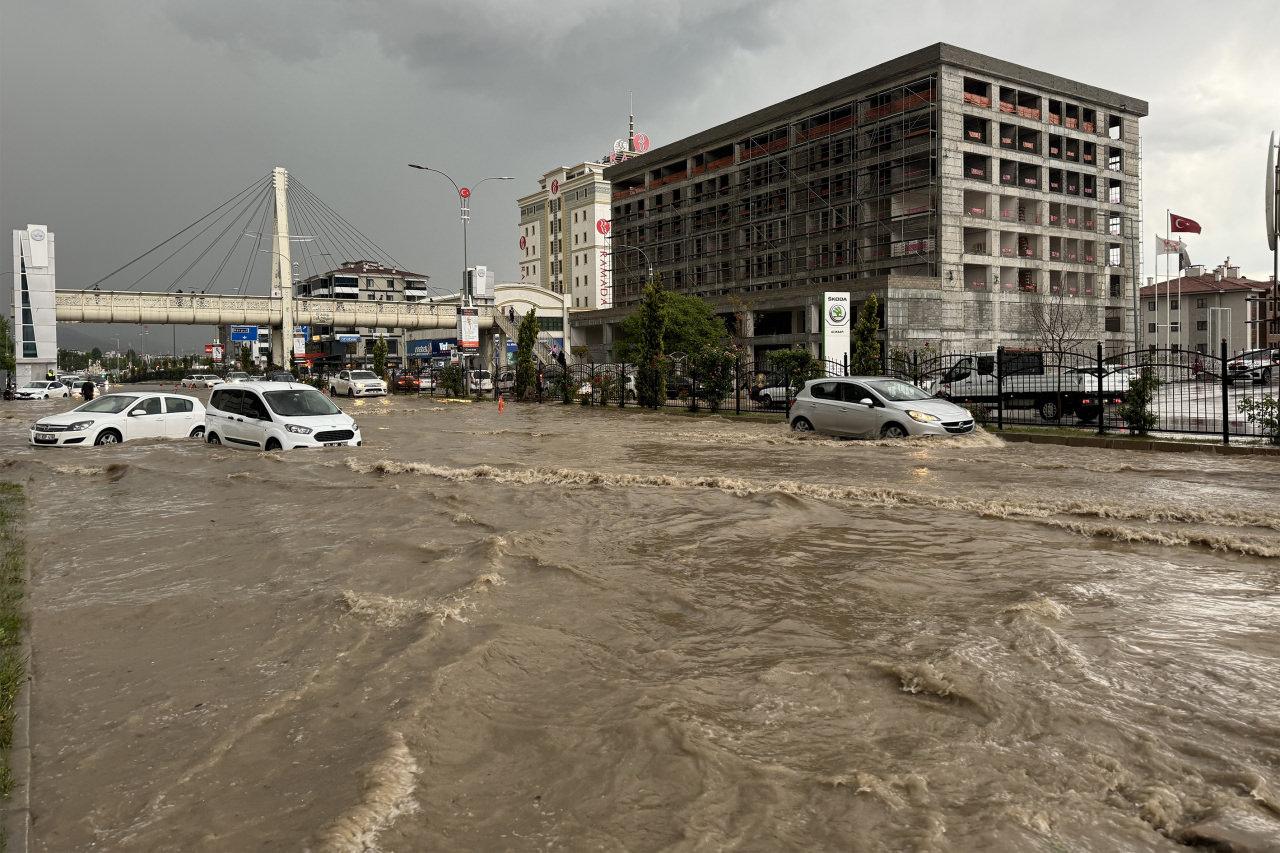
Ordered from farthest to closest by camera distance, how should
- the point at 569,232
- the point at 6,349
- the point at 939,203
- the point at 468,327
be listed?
the point at 569,232
the point at 6,349
the point at 939,203
the point at 468,327

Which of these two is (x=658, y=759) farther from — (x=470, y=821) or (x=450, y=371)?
(x=450, y=371)

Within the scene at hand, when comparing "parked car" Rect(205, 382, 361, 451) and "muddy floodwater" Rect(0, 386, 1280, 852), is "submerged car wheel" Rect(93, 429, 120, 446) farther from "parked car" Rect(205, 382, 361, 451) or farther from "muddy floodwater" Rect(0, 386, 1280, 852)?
"muddy floodwater" Rect(0, 386, 1280, 852)

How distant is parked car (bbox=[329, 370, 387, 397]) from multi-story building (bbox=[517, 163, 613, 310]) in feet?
195

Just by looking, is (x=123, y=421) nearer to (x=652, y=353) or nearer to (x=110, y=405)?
(x=110, y=405)

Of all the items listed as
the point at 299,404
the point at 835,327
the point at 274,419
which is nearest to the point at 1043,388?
the point at 835,327

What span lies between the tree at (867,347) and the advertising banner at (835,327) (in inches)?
39.2

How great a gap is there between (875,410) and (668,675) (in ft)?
46.9

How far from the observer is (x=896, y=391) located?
19.1m

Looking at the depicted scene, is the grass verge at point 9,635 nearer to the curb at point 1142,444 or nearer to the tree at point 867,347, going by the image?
the curb at point 1142,444

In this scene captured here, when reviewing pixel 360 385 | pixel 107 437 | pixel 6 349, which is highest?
pixel 6 349

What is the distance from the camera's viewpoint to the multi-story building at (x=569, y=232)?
4616 inches

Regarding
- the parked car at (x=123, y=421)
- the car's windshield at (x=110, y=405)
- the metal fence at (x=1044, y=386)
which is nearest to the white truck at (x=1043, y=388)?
the metal fence at (x=1044, y=386)

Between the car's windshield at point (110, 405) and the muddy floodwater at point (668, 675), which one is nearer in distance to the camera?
the muddy floodwater at point (668, 675)

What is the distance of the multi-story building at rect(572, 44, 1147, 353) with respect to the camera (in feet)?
193
